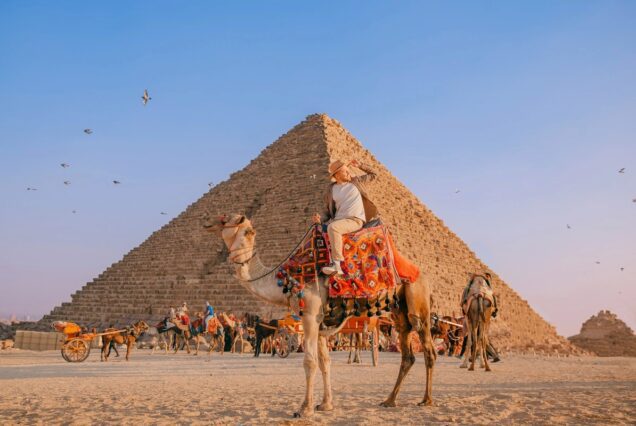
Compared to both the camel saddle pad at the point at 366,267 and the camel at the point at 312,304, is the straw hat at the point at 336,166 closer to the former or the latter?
the camel saddle pad at the point at 366,267

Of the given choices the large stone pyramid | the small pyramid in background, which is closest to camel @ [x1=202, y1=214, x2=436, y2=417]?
the large stone pyramid

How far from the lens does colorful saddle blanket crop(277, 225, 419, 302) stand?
477 centimetres

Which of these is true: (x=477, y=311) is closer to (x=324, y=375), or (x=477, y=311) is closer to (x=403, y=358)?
(x=403, y=358)

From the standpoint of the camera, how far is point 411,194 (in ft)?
184

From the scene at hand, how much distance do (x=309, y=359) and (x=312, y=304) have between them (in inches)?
17.8

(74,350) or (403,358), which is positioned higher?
(403,358)

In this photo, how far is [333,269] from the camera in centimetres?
463

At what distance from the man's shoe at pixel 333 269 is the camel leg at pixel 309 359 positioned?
410 mm

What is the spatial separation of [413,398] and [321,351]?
1.47 m

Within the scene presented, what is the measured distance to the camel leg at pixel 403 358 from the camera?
16.9ft

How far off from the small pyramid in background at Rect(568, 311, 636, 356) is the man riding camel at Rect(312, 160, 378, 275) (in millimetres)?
36249

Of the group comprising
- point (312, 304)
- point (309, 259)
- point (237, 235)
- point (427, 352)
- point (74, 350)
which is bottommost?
point (74, 350)

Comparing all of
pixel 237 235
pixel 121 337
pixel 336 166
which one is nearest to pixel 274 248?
pixel 121 337

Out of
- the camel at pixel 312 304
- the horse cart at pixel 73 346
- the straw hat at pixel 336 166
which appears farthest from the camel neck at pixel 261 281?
the horse cart at pixel 73 346
